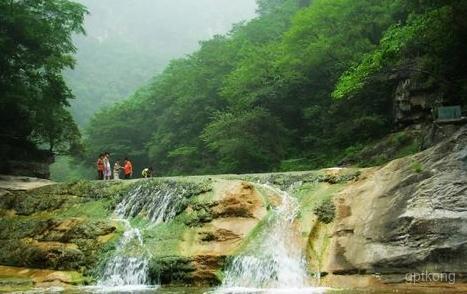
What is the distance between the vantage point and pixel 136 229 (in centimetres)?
1463

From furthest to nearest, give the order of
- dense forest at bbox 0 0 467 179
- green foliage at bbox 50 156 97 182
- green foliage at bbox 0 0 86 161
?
green foliage at bbox 50 156 97 182 < green foliage at bbox 0 0 86 161 < dense forest at bbox 0 0 467 179

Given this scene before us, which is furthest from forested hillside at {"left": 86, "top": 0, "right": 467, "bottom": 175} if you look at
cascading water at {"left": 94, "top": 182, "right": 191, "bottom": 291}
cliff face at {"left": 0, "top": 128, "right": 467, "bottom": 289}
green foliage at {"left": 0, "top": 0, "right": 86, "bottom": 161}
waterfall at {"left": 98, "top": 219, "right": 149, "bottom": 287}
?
waterfall at {"left": 98, "top": 219, "right": 149, "bottom": 287}

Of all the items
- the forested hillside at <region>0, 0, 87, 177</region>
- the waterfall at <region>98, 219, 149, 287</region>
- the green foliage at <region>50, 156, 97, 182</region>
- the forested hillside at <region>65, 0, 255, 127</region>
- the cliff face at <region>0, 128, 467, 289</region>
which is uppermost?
the forested hillside at <region>65, 0, 255, 127</region>

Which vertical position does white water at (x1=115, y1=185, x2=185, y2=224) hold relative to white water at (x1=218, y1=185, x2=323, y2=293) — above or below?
above

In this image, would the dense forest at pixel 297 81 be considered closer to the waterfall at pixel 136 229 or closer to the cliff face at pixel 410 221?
the cliff face at pixel 410 221

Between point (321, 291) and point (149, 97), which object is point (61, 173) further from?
point (321, 291)

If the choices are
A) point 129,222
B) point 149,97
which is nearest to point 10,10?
point 129,222

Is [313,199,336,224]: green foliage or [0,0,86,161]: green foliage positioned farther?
[0,0,86,161]: green foliage

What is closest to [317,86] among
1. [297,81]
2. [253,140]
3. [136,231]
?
[297,81]

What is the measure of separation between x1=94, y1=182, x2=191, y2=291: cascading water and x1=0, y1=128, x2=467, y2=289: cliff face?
0.16ft

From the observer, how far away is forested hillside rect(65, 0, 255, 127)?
91500 millimetres

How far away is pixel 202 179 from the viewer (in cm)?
1605

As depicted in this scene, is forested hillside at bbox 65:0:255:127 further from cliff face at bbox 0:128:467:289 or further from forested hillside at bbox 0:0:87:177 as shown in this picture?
Answer: cliff face at bbox 0:128:467:289

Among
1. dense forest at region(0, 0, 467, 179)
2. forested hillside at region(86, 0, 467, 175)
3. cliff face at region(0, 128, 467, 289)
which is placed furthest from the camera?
dense forest at region(0, 0, 467, 179)
